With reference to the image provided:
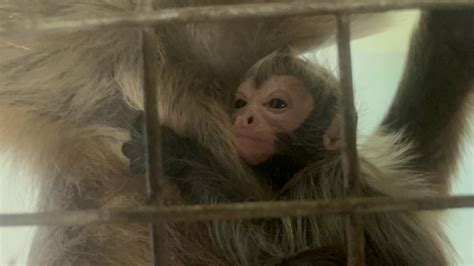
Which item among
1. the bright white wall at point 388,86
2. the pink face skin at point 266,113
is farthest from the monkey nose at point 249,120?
the bright white wall at point 388,86

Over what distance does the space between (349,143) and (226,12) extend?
0.13m

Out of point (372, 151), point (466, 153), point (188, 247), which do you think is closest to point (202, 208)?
point (188, 247)

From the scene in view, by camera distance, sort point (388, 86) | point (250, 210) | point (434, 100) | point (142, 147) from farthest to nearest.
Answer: point (388, 86)
point (434, 100)
point (142, 147)
point (250, 210)

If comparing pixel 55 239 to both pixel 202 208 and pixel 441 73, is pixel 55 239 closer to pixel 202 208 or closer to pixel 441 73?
pixel 202 208

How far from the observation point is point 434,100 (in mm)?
934

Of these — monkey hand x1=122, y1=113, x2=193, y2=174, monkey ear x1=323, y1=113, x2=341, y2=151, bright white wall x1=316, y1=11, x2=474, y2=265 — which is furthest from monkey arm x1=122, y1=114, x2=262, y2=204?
bright white wall x1=316, y1=11, x2=474, y2=265

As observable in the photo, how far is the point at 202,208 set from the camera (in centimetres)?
51

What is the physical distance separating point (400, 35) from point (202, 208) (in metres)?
0.64

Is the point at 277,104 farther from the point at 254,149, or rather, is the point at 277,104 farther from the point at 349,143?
the point at 349,143

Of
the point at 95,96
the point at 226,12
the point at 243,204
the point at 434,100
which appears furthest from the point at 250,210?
the point at 434,100

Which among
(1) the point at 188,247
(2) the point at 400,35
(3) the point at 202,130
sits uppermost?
(2) the point at 400,35

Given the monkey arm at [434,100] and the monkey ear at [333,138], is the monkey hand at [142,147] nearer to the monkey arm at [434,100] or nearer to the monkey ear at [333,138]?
the monkey ear at [333,138]

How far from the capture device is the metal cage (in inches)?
19.8

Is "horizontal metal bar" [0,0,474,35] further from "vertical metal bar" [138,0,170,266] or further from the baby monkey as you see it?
the baby monkey
